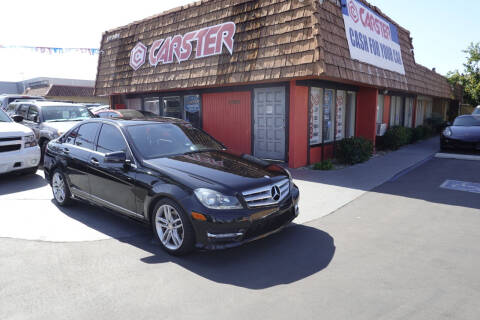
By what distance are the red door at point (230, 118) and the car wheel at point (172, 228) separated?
663cm

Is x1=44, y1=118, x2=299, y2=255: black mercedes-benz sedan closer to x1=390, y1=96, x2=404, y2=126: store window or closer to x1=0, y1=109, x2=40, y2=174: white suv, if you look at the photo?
x1=0, y1=109, x2=40, y2=174: white suv

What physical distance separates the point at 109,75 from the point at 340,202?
11957 mm

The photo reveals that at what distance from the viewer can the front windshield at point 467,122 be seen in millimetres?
12836

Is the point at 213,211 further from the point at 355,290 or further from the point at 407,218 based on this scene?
the point at 407,218

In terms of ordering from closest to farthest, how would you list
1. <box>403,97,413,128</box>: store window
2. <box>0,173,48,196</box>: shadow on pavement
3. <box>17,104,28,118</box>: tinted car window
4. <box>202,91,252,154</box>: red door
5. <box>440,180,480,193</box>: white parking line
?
<box>440,180,480,193</box>: white parking line → <box>0,173,48,196</box>: shadow on pavement → <box>17,104,28,118</box>: tinted car window → <box>202,91,252,154</box>: red door → <box>403,97,413,128</box>: store window

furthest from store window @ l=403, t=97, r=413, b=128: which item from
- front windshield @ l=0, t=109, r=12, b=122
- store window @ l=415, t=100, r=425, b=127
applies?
front windshield @ l=0, t=109, r=12, b=122

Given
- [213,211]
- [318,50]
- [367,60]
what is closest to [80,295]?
[213,211]

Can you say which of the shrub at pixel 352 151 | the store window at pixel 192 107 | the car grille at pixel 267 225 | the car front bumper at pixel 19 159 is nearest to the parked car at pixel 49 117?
the car front bumper at pixel 19 159

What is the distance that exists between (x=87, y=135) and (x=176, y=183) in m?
2.39

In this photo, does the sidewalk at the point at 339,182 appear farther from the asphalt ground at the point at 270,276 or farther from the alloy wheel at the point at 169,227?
the alloy wheel at the point at 169,227

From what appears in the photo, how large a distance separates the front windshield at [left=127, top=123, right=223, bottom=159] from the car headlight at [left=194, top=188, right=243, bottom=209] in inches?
45.1

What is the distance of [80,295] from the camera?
10.3 ft

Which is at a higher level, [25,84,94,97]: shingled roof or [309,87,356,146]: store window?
[25,84,94,97]: shingled roof

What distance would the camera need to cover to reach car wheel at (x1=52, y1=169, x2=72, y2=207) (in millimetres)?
5641
